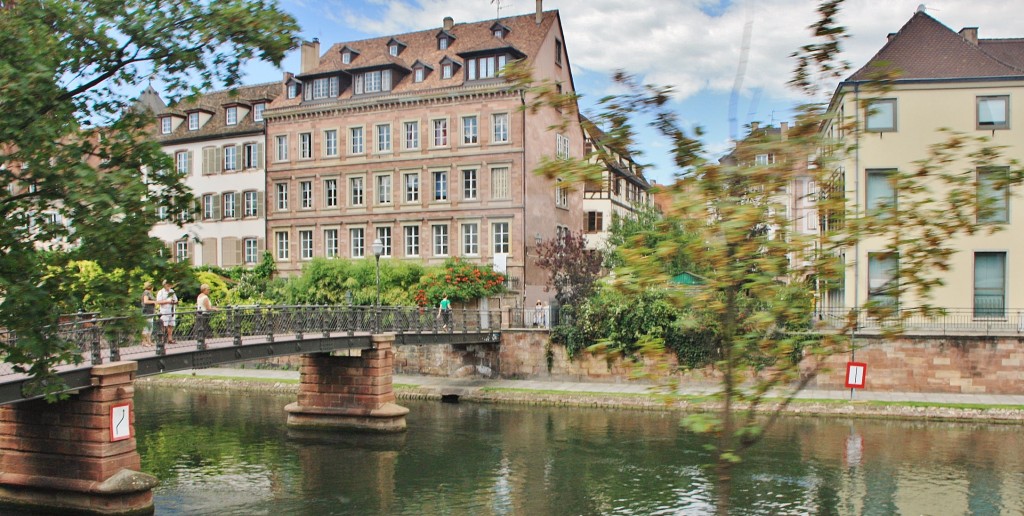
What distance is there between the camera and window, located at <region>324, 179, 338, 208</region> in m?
46.8

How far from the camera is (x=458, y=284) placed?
40.2 m

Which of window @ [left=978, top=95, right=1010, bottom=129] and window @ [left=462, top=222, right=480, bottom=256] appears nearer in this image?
window @ [left=978, top=95, right=1010, bottom=129]

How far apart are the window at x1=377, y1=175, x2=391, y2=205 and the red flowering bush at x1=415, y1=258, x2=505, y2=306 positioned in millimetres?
6034

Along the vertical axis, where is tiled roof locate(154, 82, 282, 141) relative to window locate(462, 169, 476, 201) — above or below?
above

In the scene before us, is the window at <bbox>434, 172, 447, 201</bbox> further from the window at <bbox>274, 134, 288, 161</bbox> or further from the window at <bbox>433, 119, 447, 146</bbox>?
the window at <bbox>274, 134, 288, 161</bbox>

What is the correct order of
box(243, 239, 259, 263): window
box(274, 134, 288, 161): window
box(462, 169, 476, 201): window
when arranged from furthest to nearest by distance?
box(243, 239, 259, 263): window
box(274, 134, 288, 161): window
box(462, 169, 476, 201): window

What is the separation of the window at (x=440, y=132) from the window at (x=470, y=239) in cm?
418

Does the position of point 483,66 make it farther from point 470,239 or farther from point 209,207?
point 209,207

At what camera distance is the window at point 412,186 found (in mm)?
44656

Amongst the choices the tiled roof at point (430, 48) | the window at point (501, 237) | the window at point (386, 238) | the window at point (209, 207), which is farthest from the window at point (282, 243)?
the window at point (501, 237)

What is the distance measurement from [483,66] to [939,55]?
→ 19529 millimetres

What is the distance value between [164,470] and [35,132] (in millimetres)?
14608

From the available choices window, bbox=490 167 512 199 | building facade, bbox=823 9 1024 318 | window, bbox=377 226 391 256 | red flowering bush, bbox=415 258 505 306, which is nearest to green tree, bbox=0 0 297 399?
building facade, bbox=823 9 1024 318

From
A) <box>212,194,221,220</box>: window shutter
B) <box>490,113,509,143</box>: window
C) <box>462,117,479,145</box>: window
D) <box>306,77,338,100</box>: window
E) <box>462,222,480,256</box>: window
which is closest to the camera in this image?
<box>490,113,509,143</box>: window
